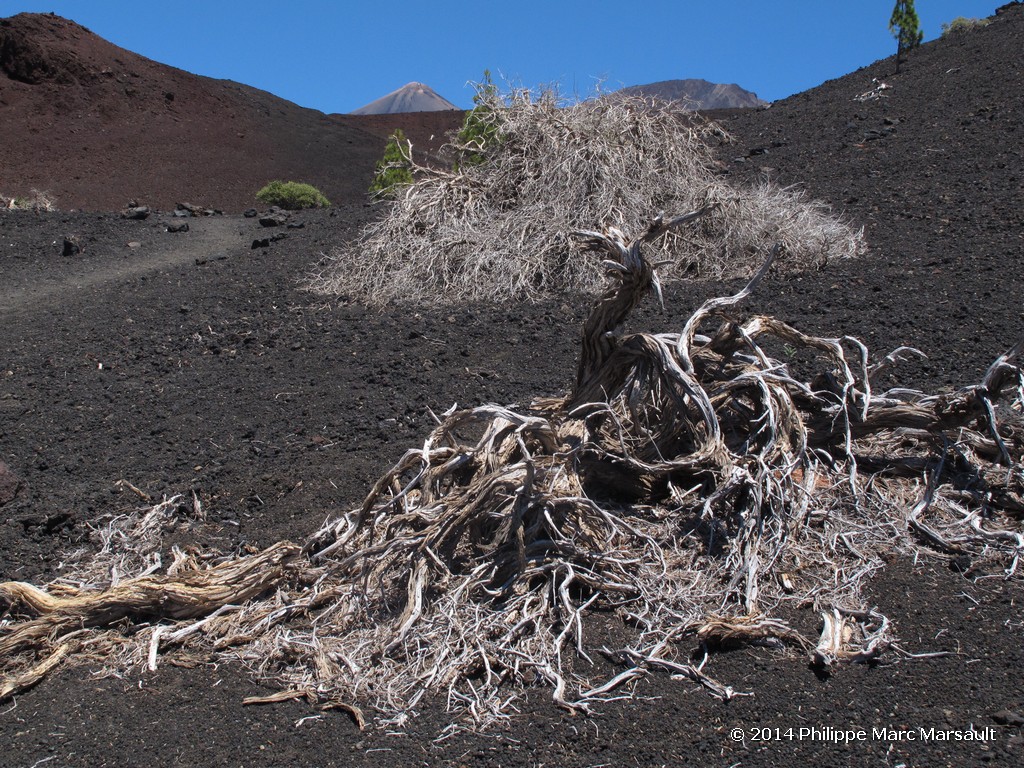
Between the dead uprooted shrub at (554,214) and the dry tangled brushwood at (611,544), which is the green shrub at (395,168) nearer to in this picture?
the dead uprooted shrub at (554,214)

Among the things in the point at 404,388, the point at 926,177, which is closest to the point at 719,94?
the point at 926,177

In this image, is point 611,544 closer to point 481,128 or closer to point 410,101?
point 481,128

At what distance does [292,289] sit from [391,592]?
5.07 meters

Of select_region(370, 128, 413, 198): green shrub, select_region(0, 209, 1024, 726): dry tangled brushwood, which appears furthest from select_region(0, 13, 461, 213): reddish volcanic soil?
select_region(0, 209, 1024, 726): dry tangled brushwood

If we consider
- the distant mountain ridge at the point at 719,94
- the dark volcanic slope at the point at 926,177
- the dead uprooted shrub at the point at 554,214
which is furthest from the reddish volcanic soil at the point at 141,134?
the dead uprooted shrub at the point at 554,214

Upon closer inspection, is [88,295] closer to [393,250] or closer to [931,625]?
[393,250]

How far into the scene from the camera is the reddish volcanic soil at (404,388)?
2.52 metres

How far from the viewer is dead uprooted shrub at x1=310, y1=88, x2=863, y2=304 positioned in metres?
7.37

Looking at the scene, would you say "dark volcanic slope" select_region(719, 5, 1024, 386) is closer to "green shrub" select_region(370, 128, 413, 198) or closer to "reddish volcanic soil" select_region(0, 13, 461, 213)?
"green shrub" select_region(370, 128, 413, 198)

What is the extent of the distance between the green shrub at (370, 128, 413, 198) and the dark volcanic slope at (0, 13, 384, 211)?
38.3ft

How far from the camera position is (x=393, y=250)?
785cm

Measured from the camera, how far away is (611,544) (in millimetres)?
3348

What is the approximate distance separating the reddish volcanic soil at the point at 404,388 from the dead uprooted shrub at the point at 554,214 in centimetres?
42

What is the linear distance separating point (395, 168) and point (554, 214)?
3289 mm
